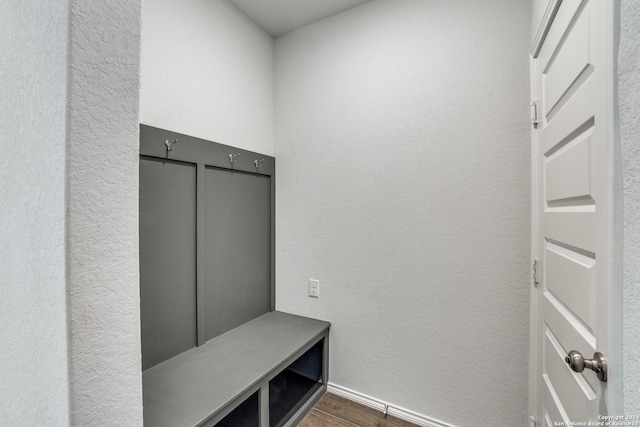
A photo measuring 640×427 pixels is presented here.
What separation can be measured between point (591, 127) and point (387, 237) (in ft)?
3.57

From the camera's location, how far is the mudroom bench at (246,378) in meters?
1.13

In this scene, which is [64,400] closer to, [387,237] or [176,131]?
[176,131]

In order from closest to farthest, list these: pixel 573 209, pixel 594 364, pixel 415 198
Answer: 1. pixel 594 364
2. pixel 573 209
3. pixel 415 198

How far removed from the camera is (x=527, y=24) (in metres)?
1.35

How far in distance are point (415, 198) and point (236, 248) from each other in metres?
1.18

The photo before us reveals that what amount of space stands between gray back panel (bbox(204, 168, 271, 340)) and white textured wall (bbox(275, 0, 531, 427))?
0.54 ft

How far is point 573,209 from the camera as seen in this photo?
2.78ft

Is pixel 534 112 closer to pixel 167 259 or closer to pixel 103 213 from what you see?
pixel 103 213

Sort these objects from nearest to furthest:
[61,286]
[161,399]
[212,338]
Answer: [61,286] < [161,399] < [212,338]

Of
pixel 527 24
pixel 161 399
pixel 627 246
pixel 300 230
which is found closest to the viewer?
pixel 627 246

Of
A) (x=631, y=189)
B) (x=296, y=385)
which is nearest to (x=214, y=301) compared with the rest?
(x=296, y=385)

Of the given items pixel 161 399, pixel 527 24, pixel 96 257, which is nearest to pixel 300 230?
pixel 161 399

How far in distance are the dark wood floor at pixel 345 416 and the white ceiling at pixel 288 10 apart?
260 cm

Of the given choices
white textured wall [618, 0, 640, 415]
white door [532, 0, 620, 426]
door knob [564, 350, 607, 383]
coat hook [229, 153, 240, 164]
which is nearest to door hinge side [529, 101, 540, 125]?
white door [532, 0, 620, 426]
